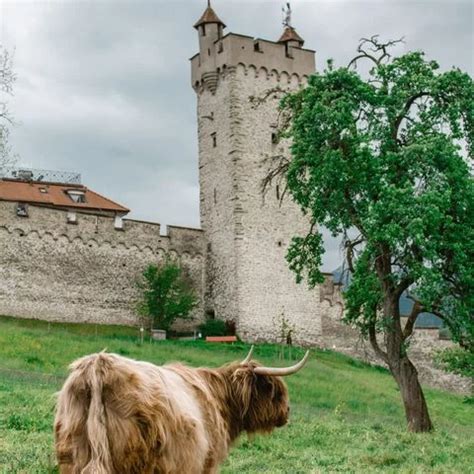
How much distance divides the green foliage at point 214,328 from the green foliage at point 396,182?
19.8 meters

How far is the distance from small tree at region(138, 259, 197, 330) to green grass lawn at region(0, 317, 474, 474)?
4.36 metres

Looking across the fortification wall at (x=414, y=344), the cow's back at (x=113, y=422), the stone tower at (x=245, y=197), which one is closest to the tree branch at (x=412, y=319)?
the cow's back at (x=113, y=422)

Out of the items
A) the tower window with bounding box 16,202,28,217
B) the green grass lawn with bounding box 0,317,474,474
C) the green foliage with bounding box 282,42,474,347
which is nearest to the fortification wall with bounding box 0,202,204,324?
the tower window with bounding box 16,202,28,217

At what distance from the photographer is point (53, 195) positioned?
4281cm

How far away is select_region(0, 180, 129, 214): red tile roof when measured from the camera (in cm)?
4103

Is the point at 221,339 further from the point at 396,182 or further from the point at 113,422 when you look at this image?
the point at 113,422

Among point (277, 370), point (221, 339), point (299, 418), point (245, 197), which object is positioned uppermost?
point (245, 197)

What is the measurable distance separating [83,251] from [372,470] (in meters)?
28.8

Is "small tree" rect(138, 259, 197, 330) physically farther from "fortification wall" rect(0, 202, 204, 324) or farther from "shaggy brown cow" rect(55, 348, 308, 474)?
"shaggy brown cow" rect(55, 348, 308, 474)

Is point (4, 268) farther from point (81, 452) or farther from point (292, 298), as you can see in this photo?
point (81, 452)

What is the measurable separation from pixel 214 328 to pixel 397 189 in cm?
2262

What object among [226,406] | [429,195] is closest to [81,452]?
[226,406]

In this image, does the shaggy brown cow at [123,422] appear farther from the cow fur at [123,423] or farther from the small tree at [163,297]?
the small tree at [163,297]

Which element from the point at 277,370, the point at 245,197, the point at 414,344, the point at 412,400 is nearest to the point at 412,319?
the point at 412,400
